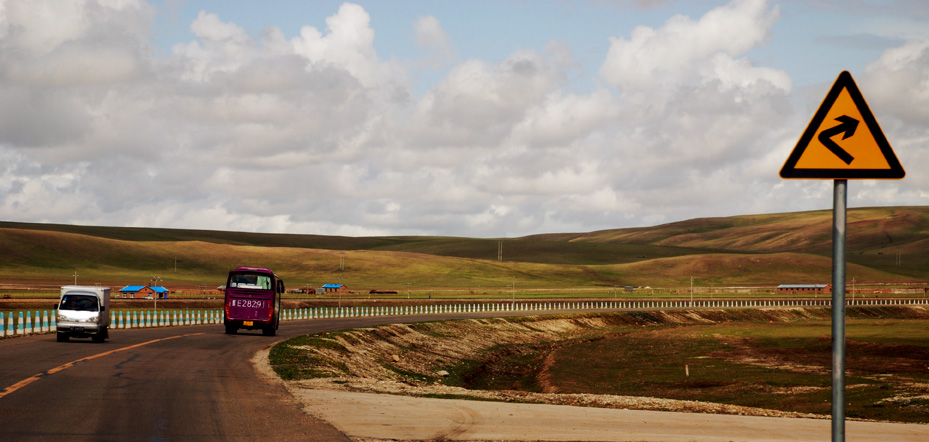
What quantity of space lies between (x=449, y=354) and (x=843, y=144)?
4821cm

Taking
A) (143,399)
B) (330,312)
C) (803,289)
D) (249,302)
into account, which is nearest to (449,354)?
(249,302)

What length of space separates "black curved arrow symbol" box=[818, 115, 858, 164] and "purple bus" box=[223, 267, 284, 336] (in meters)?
44.5

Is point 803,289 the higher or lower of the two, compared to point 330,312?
lower

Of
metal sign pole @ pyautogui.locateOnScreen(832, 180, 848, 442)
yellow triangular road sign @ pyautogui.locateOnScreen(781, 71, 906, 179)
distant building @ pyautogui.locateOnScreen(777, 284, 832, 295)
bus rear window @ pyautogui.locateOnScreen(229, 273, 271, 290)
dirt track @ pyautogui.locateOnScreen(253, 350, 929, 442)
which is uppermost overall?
yellow triangular road sign @ pyautogui.locateOnScreen(781, 71, 906, 179)

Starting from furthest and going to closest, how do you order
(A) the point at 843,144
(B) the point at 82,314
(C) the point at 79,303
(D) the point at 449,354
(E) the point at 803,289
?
(E) the point at 803,289
(D) the point at 449,354
(C) the point at 79,303
(B) the point at 82,314
(A) the point at 843,144

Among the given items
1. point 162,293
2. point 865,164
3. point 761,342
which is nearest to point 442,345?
point 761,342

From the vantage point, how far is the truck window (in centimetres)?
4028

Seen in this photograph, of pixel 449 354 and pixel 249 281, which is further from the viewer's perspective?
pixel 449 354

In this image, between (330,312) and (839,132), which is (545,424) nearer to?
(839,132)

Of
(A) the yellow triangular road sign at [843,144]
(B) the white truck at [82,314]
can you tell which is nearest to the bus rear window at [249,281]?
(B) the white truck at [82,314]

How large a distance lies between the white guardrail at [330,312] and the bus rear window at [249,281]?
993 centimetres

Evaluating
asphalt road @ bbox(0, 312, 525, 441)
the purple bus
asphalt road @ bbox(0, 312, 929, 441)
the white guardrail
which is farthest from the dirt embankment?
the white guardrail

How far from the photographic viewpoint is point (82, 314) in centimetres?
4003

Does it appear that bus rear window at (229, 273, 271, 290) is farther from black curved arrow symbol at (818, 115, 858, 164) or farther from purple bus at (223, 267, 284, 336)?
black curved arrow symbol at (818, 115, 858, 164)
